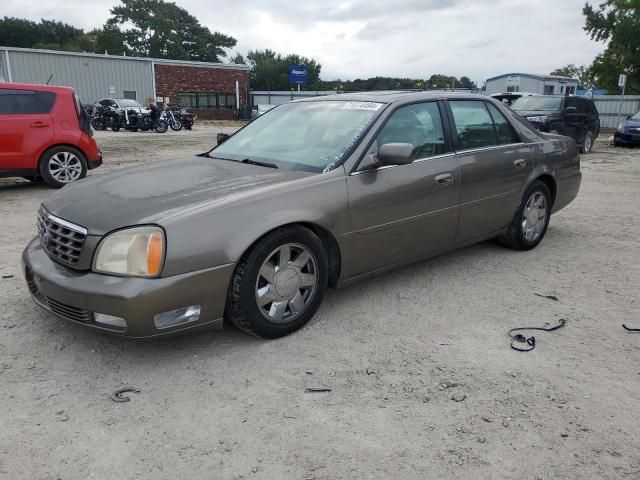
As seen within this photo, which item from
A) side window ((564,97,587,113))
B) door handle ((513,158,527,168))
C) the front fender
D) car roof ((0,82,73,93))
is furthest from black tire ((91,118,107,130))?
the front fender

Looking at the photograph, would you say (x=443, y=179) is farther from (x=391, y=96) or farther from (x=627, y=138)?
(x=627, y=138)

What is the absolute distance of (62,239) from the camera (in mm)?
3031

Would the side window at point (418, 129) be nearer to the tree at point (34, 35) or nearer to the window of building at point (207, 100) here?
the window of building at point (207, 100)

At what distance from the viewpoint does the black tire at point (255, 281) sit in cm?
302

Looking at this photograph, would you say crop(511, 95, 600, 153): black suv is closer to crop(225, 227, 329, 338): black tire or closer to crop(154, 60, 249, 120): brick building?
crop(225, 227, 329, 338): black tire

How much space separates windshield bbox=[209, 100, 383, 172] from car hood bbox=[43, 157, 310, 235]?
0.19 meters

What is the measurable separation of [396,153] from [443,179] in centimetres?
77

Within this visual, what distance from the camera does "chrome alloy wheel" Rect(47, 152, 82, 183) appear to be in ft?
27.4

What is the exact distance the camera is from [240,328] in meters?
3.18

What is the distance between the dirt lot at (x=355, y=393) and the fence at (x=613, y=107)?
26849 mm

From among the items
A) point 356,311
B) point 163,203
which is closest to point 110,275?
point 163,203

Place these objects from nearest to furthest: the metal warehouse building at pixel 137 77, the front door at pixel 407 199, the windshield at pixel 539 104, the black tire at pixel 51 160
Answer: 1. the front door at pixel 407 199
2. the black tire at pixel 51 160
3. the windshield at pixel 539 104
4. the metal warehouse building at pixel 137 77

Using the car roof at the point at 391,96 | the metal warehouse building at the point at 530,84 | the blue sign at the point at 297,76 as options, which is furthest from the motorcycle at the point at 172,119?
the blue sign at the point at 297,76

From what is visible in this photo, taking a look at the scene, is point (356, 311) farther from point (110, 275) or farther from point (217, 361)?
point (110, 275)
